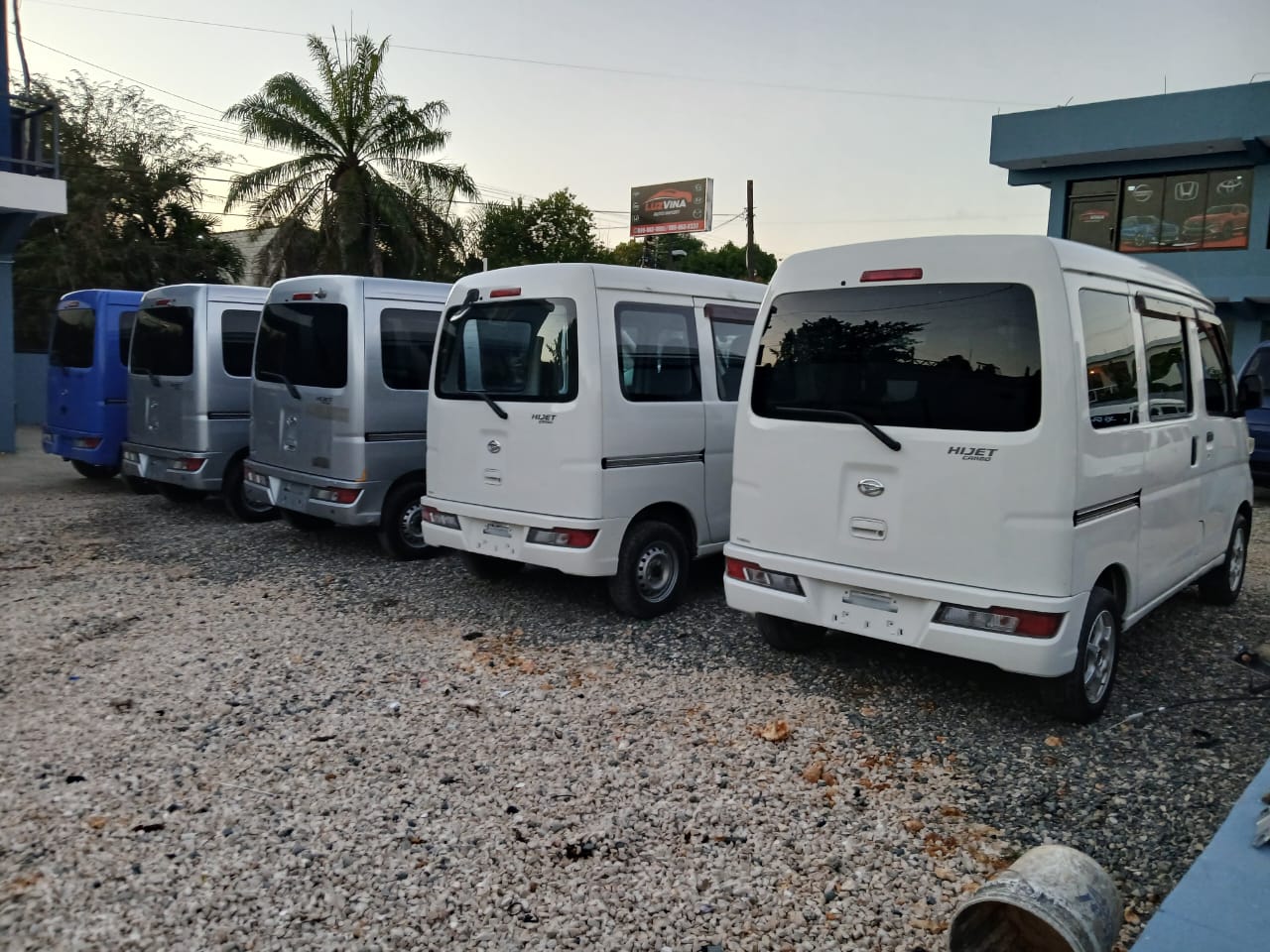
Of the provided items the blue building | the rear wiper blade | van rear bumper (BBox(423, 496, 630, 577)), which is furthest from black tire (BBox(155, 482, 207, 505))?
the blue building

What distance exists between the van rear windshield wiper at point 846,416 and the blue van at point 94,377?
28.2 ft

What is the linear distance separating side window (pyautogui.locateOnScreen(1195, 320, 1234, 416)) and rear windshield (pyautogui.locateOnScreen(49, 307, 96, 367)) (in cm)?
1065

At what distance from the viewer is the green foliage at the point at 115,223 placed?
22891 mm

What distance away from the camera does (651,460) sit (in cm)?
656

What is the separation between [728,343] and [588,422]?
5.08ft

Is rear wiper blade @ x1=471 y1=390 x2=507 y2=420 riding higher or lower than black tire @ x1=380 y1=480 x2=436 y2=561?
higher

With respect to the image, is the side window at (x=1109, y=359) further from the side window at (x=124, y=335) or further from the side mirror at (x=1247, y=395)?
the side window at (x=124, y=335)

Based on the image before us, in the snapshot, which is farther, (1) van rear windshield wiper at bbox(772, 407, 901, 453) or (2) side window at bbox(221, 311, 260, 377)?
(2) side window at bbox(221, 311, 260, 377)

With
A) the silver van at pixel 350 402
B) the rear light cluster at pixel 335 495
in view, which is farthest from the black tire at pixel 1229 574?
the rear light cluster at pixel 335 495

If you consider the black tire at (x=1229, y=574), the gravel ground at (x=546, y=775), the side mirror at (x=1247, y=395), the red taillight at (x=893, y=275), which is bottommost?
the gravel ground at (x=546, y=775)

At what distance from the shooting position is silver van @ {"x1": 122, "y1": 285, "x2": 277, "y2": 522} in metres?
9.66

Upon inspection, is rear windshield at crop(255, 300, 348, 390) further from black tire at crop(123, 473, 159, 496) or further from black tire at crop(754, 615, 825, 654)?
black tire at crop(754, 615, 825, 654)

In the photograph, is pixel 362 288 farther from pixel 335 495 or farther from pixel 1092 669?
pixel 1092 669

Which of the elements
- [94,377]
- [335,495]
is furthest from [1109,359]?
[94,377]
